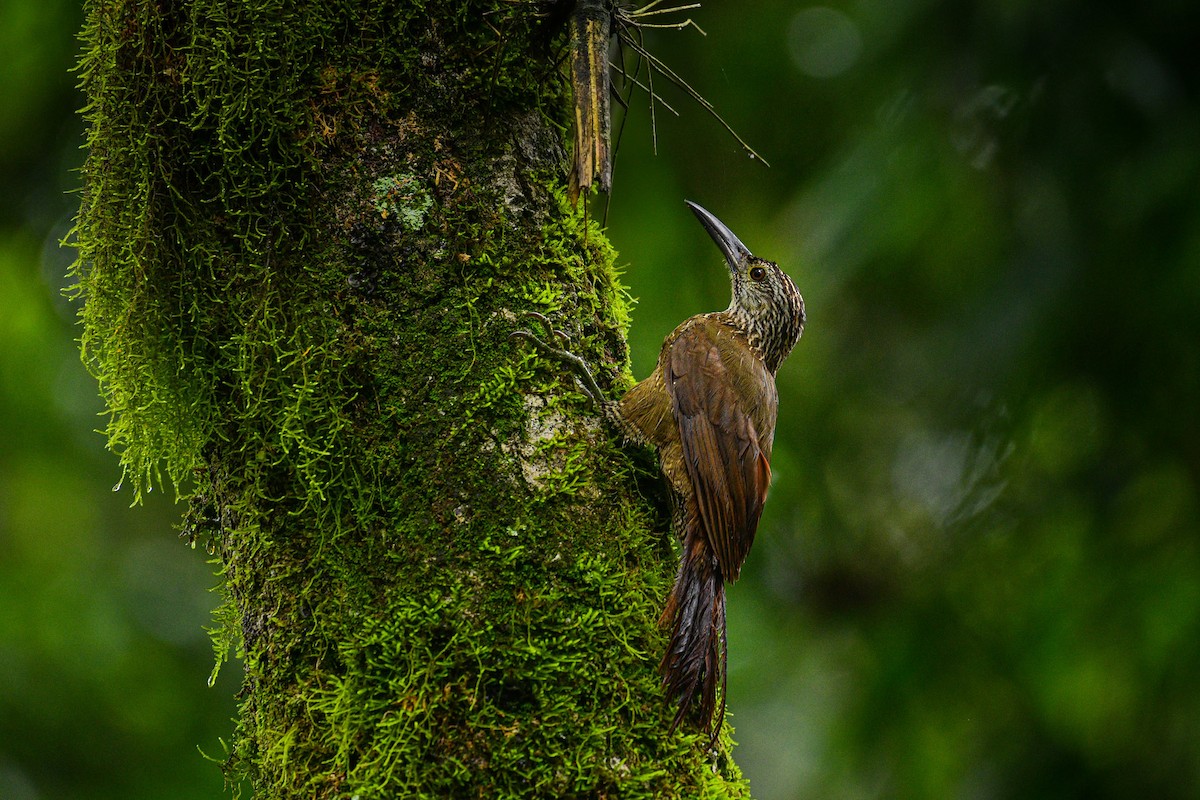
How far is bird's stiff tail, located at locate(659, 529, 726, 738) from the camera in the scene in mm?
1979

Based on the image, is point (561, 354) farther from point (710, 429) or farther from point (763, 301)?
point (763, 301)

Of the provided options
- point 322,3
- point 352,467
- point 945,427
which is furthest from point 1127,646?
point 322,3

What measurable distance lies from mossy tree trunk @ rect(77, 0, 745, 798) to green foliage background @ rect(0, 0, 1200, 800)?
3.51 feet

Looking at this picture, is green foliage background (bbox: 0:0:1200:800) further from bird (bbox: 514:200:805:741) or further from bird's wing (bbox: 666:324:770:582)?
bird's wing (bbox: 666:324:770:582)

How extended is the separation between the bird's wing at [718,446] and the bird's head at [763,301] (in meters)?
0.51

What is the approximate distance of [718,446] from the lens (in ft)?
9.52

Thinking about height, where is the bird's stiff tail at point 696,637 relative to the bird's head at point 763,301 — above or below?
below

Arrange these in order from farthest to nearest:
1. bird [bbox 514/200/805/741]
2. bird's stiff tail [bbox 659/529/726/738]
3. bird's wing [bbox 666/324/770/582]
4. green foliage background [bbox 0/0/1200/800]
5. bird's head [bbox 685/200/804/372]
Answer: bird's head [bbox 685/200/804/372], bird's wing [bbox 666/324/770/582], green foliage background [bbox 0/0/1200/800], bird [bbox 514/200/805/741], bird's stiff tail [bbox 659/529/726/738]

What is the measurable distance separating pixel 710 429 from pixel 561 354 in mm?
868

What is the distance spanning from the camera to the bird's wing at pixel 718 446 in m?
2.61

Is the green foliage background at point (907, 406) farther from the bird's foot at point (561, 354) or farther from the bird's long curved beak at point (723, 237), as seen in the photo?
the bird's foot at point (561, 354)

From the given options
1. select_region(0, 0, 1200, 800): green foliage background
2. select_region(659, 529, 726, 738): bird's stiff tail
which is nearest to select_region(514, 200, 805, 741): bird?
select_region(659, 529, 726, 738): bird's stiff tail

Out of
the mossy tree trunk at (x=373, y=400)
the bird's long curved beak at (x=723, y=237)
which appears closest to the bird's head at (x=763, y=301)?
the bird's long curved beak at (x=723, y=237)

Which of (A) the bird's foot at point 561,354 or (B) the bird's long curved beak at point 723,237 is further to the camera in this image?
(B) the bird's long curved beak at point 723,237
